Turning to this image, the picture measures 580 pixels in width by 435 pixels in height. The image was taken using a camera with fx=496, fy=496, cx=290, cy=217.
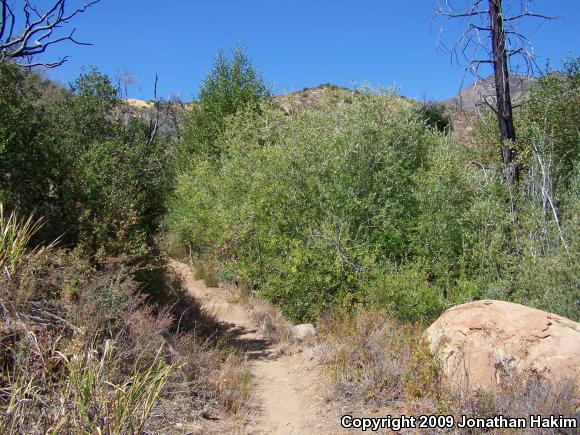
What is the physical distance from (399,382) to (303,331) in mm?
3469

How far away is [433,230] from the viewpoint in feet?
32.5

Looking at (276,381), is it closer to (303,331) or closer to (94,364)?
(303,331)

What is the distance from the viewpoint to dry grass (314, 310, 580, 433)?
4.84 meters

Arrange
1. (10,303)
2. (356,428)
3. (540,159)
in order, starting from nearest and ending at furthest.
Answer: (10,303) → (356,428) → (540,159)

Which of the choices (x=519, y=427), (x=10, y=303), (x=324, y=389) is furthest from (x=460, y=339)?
(x=10, y=303)

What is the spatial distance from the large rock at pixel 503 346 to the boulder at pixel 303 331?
3.45m

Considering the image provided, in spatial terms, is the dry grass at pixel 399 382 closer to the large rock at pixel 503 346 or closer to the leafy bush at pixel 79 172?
the large rock at pixel 503 346

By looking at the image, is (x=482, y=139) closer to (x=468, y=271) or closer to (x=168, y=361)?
(x=468, y=271)

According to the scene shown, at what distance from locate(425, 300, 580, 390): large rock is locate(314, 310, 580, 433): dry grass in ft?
0.53

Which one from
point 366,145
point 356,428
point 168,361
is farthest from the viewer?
point 366,145

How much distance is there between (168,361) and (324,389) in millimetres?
2142

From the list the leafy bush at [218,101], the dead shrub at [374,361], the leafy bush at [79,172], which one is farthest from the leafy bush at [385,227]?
the leafy bush at [218,101]

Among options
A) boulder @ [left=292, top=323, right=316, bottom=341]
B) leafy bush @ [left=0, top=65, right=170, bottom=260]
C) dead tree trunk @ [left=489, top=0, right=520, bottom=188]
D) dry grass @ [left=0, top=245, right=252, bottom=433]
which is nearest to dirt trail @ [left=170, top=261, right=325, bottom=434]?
dry grass @ [left=0, top=245, right=252, bottom=433]

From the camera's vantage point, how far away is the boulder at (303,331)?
927 centimetres
